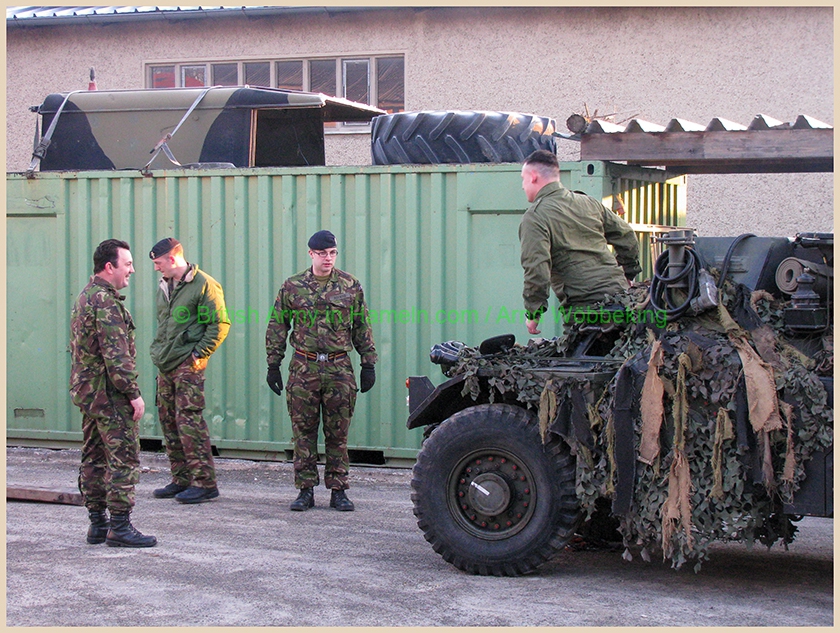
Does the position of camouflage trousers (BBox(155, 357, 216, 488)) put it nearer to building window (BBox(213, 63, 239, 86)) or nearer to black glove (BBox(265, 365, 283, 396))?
black glove (BBox(265, 365, 283, 396))

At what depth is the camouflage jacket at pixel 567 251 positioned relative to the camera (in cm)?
566

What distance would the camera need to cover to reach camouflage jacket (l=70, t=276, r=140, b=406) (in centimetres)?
591

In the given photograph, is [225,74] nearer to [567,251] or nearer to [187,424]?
[187,424]

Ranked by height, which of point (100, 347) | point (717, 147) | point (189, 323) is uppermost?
point (717, 147)

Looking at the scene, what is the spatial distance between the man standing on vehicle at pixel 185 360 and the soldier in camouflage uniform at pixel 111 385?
4.28ft

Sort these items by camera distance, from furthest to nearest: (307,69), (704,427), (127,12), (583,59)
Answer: (307,69) < (127,12) < (583,59) < (704,427)

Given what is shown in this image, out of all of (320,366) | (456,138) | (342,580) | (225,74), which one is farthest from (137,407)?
(225,74)

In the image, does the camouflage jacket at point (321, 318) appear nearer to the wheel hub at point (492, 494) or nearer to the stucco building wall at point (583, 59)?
the wheel hub at point (492, 494)

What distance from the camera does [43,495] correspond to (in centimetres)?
733

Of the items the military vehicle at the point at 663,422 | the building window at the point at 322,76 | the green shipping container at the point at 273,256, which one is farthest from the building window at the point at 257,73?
the military vehicle at the point at 663,422

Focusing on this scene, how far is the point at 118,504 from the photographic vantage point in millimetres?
5965

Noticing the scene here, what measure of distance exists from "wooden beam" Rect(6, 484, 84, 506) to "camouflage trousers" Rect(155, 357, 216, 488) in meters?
0.72

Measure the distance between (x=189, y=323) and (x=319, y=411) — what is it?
118 centimetres

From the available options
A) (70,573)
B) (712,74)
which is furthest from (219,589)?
(712,74)
